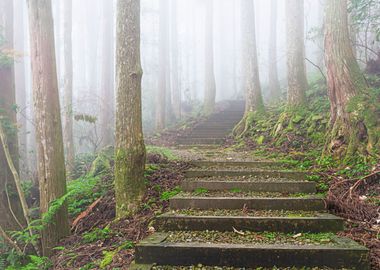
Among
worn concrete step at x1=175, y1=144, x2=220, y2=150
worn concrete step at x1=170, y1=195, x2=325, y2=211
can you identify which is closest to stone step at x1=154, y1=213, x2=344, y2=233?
worn concrete step at x1=170, y1=195, x2=325, y2=211

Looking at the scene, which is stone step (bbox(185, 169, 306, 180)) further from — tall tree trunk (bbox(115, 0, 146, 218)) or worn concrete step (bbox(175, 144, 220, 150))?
worn concrete step (bbox(175, 144, 220, 150))

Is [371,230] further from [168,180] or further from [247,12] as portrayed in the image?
[247,12]

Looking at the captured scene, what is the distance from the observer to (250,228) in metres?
4.41

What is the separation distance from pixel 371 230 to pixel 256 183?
1.84 m

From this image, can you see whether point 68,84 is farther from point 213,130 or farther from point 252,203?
point 252,203

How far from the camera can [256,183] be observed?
5.59m

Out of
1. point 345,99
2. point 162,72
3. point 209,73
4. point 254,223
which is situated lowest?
point 254,223

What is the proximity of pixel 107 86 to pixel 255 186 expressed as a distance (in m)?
12.8

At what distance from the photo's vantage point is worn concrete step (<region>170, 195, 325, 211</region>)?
16.2ft

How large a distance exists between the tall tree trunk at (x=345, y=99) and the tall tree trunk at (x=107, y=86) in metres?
8.82

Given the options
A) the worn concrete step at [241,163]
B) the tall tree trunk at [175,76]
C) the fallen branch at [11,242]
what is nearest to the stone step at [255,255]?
the worn concrete step at [241,163]

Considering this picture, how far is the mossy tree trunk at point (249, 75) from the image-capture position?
38.4ft

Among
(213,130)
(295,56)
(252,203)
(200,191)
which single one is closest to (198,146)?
(213,130)

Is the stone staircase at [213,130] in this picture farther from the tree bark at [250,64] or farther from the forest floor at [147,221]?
the forest floor at [147,221]
